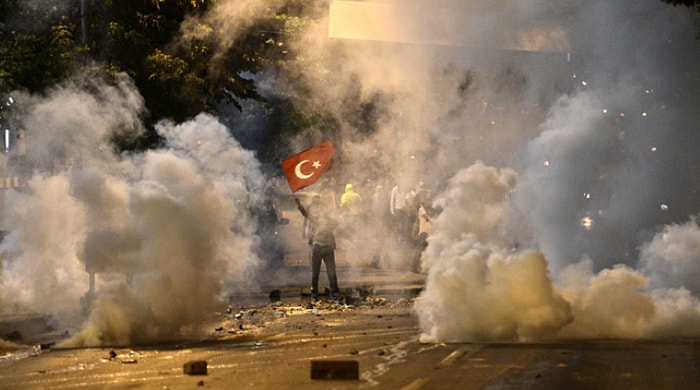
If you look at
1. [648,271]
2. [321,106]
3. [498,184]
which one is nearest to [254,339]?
[498,184]

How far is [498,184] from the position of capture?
14438 millimetres

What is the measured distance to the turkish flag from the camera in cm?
1836

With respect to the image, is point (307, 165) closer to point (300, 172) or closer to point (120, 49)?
point (300, 172)

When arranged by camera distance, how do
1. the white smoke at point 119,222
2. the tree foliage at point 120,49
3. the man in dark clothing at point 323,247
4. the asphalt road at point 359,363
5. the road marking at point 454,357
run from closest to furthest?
the asphalt road at point 359,363 < the road marking at point 454,357 < the white smoke at point 119,222 < the man in dark clothing at point 323,247 < the tree foliage at point 120,49

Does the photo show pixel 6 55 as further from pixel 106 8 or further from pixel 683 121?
pixel 683 121

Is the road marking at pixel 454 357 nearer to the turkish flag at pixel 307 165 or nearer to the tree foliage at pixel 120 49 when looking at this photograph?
the turkish flag at pixel 307 165

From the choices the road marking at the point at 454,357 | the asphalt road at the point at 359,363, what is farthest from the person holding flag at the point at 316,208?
the road marking at the point at 454,357

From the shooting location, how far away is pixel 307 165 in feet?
60.6

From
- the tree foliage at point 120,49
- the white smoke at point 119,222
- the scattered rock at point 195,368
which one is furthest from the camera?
the tree foliage at point 120,49

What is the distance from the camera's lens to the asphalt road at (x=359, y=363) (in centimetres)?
952

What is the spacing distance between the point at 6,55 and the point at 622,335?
12101mm

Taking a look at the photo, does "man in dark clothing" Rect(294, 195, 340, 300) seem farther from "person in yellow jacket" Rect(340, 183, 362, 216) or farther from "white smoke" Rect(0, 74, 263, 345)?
"person in yellow jacket" Rect(340, 183, 362, 216)

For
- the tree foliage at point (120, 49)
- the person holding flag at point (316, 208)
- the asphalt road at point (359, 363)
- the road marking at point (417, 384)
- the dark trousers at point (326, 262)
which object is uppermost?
the tree foliage at point (120, 49)

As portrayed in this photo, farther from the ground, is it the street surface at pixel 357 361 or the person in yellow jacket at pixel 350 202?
the person in yellow jacket at pixel 350 202
